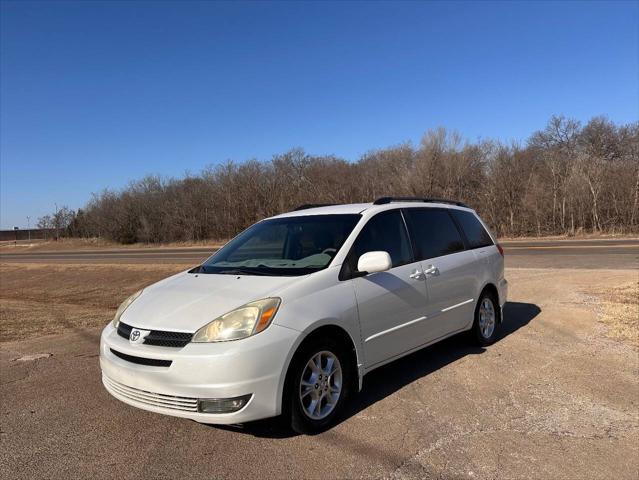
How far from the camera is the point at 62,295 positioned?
51.5ft

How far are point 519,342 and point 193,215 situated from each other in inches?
2031

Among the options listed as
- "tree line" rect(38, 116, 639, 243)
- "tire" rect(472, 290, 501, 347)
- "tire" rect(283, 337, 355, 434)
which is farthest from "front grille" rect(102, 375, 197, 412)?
"tree line" rect(38, 116, 639, 243)

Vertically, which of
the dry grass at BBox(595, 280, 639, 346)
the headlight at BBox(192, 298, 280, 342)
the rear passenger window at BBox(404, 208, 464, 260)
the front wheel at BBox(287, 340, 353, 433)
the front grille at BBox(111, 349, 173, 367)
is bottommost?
the dry grass at BBox(595, 280, 639, 346)

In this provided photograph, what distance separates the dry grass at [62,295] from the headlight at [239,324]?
571 centimetres

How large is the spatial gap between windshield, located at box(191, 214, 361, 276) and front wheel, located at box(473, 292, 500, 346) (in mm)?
2431

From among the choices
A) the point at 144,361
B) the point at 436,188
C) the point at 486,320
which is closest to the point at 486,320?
the point at 486,320

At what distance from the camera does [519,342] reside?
653cm

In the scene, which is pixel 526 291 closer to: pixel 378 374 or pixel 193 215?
pixel 378 374

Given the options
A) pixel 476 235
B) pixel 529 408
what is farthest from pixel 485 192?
pixel 529 408

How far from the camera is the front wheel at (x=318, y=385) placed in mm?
3740

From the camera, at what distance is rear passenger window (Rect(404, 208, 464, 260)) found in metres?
5.44

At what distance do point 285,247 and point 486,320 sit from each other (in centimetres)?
304

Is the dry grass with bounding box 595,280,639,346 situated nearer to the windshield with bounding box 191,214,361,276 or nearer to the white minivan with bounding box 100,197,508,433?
the white minivan with bounding box 100,197,508,433

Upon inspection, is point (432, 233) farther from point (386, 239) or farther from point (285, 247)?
point (285, 247)
